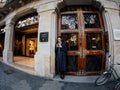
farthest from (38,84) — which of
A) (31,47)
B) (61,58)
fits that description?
(31,47)

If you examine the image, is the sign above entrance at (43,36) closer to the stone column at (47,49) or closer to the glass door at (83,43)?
the stone column at (47,49)

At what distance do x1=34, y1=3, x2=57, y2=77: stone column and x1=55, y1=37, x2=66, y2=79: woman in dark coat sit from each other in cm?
27

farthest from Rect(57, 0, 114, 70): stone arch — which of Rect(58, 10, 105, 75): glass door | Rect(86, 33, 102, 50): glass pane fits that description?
Rect(86, 33, 102, 50): glass pane

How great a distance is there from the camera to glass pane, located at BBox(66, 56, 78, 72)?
30.5 ft

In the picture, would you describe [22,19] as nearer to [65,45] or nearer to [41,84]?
[65,45]

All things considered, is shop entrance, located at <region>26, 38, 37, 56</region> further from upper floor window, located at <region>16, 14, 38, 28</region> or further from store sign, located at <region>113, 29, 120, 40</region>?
store sign, located at <region>113, 29, 120, 40</region>

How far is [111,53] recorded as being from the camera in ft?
29.2

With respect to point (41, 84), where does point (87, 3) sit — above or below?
above

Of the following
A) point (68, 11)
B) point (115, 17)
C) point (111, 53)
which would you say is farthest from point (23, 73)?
point (115, 17)

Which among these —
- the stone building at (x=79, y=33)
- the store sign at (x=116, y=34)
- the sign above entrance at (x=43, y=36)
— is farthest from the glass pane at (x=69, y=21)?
the store sign at (x=116, y=34)

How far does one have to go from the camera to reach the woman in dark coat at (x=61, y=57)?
877cm

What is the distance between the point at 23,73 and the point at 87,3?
505 cm

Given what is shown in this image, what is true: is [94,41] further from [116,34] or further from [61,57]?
[61,57]

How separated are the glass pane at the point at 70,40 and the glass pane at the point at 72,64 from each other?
519mm
